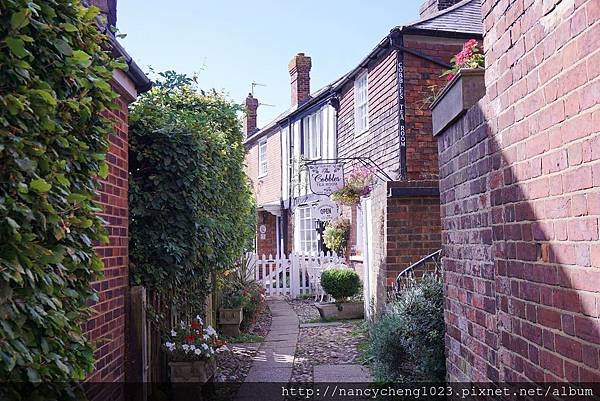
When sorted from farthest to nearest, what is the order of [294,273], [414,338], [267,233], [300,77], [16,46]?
[267,233]
[300,77]
[294,273]
[414,338]
[16,46]

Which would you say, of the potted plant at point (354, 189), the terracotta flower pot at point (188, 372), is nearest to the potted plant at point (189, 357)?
the terracotta flower pot at point (188, 372)

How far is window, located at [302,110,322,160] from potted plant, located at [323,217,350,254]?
3.09 meters

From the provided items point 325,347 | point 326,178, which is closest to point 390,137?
point 326,178

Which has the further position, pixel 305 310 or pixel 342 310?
pixel 305 310

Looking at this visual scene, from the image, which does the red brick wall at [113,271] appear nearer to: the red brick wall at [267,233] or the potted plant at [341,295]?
the potted plant at [341,295]

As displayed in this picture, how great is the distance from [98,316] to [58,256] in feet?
5.35

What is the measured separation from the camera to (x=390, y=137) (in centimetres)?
1173

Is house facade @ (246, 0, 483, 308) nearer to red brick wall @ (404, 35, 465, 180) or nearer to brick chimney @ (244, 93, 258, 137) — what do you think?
red brick wall @ (404, 35, 465, 180)

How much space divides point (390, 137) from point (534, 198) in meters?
9.24

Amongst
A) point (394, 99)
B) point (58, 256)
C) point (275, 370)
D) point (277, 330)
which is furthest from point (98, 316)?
point (394, 99)

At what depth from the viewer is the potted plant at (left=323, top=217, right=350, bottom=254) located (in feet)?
48.8

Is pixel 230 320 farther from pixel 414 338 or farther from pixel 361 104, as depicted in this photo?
pixel 361 104

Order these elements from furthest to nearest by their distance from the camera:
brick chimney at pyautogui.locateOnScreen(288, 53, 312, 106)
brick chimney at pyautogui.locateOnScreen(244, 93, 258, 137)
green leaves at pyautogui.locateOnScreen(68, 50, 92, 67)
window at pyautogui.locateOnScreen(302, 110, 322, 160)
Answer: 1. brick chimney at pyautogui.locateOnScreen(244, 93, 258, 137)
2. brick chimney at pyautogui.locateOnScreen(288, 53, 312, 106)
3. window at pyautogui.locateOnScreen(302, 110, 322, 160)
4. green leaves at pyautogui.locateOnScreen(68, 50, 92, 67)

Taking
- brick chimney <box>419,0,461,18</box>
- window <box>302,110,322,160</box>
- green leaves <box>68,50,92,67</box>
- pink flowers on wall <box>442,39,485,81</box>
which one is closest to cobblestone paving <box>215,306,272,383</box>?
pink flowers on wall <box>442,39,485,81</box>
